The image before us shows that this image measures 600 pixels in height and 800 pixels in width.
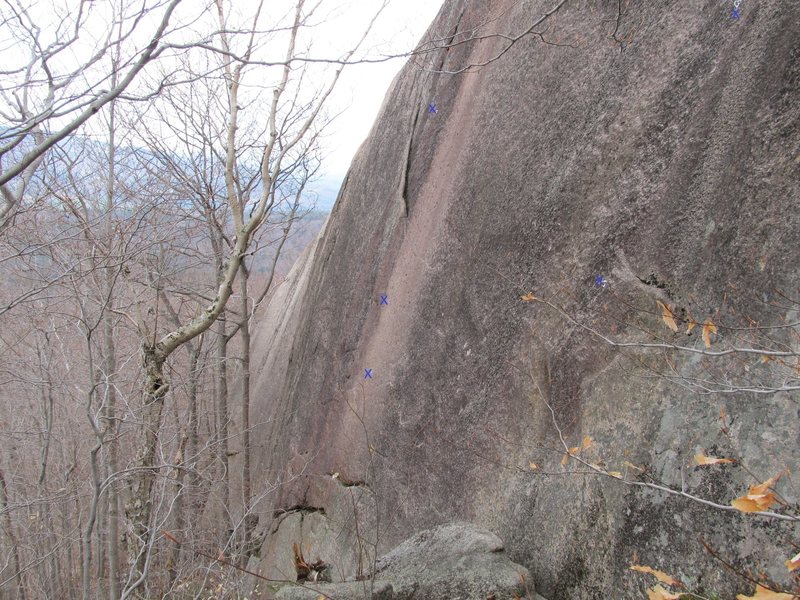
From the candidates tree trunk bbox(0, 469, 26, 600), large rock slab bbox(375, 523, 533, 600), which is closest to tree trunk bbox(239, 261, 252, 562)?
tree trunk bbox(0, 469, 26, 600)

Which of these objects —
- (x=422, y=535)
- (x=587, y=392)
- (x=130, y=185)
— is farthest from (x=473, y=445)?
(x=130, y=185)

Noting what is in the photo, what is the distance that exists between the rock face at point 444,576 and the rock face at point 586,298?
0.67 ft

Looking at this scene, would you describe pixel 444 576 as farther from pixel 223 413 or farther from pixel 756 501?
pixel 223 413

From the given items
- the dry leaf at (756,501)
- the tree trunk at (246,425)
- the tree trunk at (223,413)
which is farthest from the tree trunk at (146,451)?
the dry leaf at (756,501)

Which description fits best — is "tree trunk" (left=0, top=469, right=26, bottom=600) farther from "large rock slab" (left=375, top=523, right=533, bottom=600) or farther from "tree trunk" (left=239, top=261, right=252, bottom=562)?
"large rock slab" (left=375, top=523, right=533, bottom=600)

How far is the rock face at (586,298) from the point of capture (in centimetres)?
262

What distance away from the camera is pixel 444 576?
121 inches

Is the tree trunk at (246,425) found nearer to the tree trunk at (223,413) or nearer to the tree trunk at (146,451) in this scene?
the tree trunk at (223,413)

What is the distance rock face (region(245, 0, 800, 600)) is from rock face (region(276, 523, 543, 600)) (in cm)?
20

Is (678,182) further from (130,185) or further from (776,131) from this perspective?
(130,185)

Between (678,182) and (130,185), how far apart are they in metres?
8.36

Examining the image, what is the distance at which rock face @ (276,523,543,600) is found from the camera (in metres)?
2.96

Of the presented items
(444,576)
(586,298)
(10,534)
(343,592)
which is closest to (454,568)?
(444,576)

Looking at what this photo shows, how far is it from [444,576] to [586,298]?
67.1 inches
